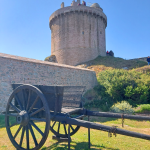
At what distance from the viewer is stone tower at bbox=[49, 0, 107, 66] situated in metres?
24.4

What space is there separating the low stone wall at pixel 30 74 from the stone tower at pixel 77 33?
1073 cm

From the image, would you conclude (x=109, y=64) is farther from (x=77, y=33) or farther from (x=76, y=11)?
(x=76, y=11)

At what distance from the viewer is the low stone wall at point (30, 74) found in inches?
337

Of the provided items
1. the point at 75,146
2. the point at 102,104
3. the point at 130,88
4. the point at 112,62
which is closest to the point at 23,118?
the point at 75,146

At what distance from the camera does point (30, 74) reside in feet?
32.6

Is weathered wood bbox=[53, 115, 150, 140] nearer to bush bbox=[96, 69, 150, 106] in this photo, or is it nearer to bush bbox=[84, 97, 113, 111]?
bush bbox=[84, 97, 113, 111]

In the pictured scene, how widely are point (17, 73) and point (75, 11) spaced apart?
19000 mm

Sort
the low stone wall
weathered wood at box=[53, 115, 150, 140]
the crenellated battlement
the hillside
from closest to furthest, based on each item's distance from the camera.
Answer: weathered wood at box=[53, 115, 150, 140] → the low stone wall → the hillside → the crenellated battlement

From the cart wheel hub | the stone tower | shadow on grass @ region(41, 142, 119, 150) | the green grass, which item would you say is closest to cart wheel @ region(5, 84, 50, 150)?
the cart wheel hub

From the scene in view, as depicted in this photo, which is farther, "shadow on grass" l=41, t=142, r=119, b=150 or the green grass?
the green grass

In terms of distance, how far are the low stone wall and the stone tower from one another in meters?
10.7

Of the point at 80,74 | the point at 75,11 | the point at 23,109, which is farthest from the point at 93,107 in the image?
the point at 75,11

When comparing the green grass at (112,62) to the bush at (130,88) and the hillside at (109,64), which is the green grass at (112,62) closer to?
the hillside at (109,64)

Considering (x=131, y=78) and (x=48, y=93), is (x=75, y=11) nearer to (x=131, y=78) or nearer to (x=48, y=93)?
(x=131, y=78)
